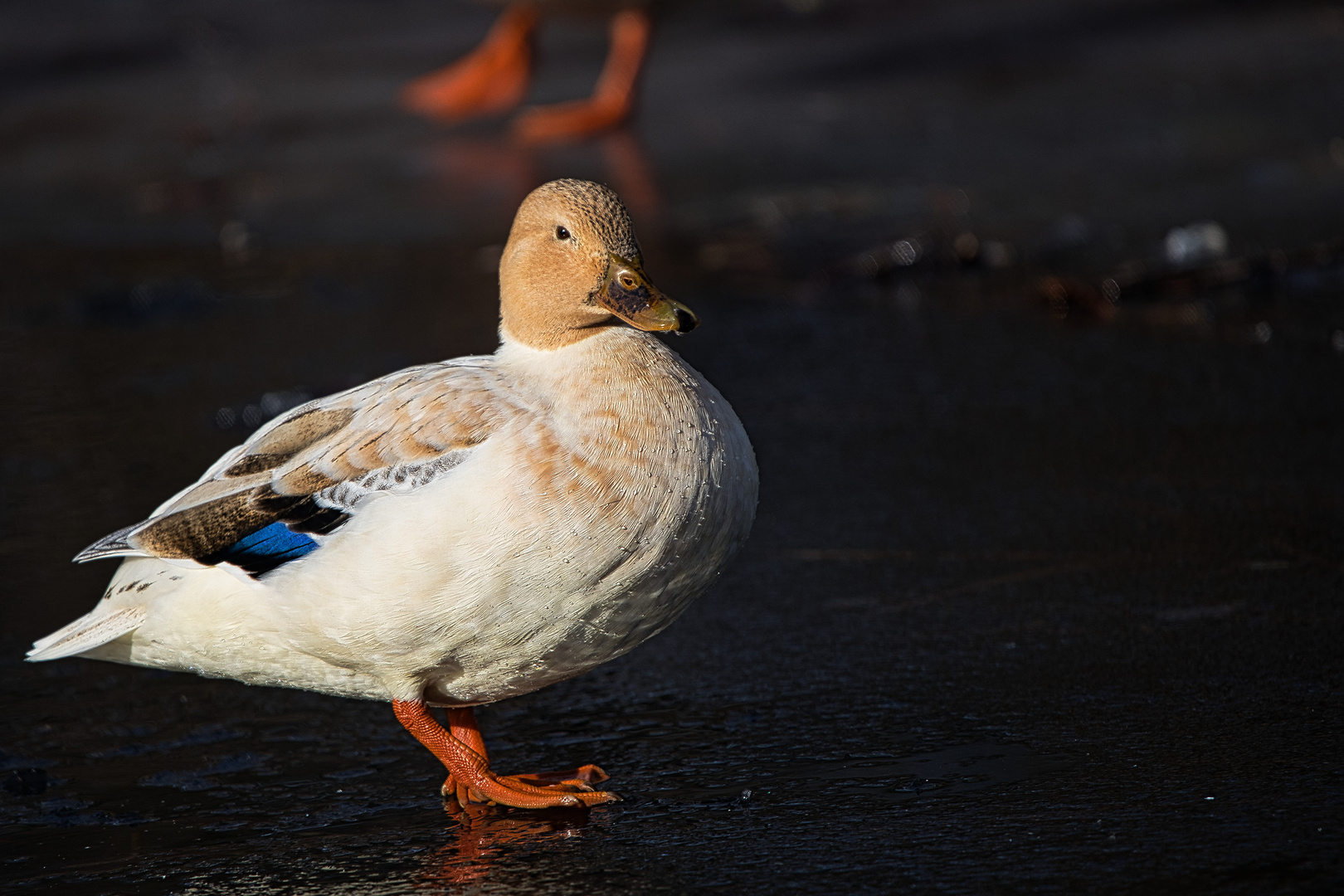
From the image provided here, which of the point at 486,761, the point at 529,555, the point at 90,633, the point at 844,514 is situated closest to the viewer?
the point at 529,555

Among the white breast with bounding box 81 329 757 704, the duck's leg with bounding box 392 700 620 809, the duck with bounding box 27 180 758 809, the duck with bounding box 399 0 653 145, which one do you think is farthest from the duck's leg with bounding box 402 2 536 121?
the duck's leg with bounding box 392 700 620 809

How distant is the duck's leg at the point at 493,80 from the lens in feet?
35.3

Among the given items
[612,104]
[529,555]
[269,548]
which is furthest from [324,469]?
[612,104]

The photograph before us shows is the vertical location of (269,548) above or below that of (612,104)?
below

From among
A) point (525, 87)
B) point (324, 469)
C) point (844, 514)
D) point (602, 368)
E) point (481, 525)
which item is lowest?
point (844, 514)

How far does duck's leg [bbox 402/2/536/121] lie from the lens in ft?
35.3

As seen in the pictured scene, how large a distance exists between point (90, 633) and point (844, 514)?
230 cm

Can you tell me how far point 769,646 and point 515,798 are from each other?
3.17 ft

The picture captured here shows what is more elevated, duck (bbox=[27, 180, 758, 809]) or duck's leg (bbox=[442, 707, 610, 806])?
duck (bbox=[27, 180, 758, 809])

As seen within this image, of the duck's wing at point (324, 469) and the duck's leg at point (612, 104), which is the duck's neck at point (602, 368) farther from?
the duck's leg at point (612, 104)

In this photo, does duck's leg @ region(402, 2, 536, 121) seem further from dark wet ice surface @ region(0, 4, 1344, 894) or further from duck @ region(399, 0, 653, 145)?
dark wet ice surface @ region(0, 4, 1344, 894)

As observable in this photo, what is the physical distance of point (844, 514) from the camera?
16.0ft

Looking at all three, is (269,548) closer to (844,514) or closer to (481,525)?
(481,525)

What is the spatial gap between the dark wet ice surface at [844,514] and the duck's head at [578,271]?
0.96 metres
